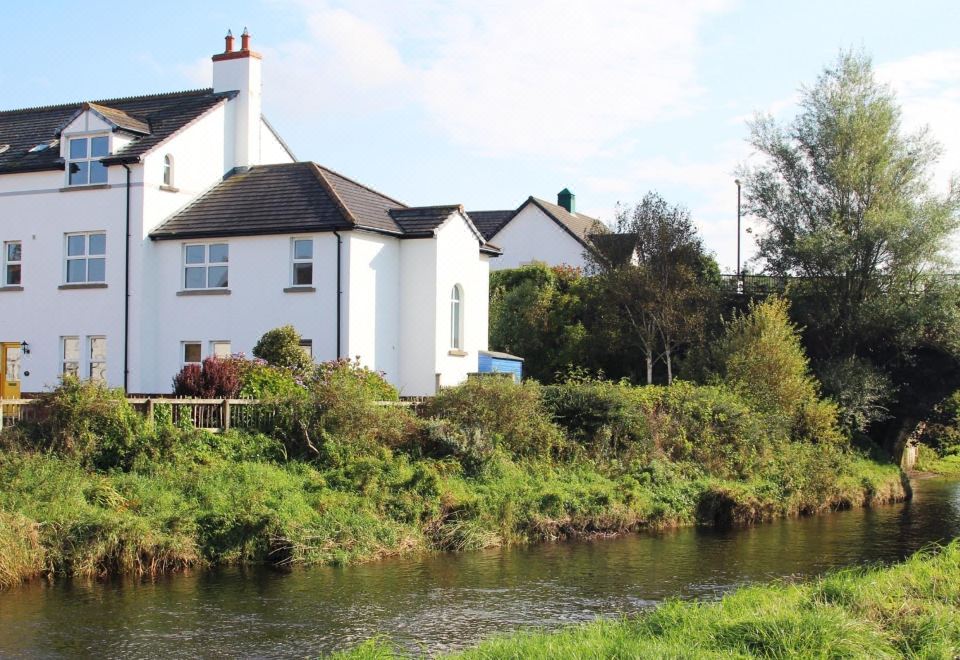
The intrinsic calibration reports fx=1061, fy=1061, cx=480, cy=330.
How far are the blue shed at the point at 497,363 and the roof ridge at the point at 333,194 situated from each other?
671 cm

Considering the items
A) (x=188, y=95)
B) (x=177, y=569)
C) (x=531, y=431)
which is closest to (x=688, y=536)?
(x=531, y=431)

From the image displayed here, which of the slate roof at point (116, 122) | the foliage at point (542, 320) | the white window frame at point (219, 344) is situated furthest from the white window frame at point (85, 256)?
the foliage at point (542, 320)

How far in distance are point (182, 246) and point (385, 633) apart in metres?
20.7

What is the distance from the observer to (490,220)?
57812 millimetres

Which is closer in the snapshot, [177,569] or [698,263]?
[177,569]

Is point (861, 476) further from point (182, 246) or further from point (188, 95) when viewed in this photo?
point (188, 95)

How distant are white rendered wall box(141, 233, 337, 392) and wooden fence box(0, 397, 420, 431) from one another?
22.3 ft

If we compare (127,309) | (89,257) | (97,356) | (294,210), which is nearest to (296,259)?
(294,210)

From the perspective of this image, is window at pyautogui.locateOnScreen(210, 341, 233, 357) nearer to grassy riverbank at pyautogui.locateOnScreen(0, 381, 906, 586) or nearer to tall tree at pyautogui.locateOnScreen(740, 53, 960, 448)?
grassy riverbank at pyautogui.locateOnScreen(0, 381, 906, 586)

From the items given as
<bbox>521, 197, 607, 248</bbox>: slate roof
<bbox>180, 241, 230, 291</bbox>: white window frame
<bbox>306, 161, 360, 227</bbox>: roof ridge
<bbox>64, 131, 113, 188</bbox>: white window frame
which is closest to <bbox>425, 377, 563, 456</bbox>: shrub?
<bbox>306, 161, 360, 227</bbox>: roof ridge

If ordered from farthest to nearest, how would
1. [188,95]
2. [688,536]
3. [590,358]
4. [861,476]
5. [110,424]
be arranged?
[590,358] < [188,95] < [861,476] < [688,536] < [110,424]

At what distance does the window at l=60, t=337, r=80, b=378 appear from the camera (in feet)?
103

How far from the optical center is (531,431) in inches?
985

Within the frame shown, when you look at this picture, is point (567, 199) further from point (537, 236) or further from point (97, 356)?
point (97, 356)
